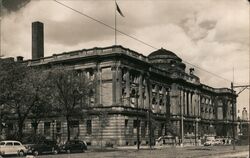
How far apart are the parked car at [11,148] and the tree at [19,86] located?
5529 mm

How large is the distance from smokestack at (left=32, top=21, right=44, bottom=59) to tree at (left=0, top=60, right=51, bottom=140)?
33213 mm

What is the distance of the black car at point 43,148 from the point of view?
162 ft

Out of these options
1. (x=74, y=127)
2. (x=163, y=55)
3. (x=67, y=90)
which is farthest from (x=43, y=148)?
(x=163, y=55)

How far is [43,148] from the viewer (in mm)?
51156

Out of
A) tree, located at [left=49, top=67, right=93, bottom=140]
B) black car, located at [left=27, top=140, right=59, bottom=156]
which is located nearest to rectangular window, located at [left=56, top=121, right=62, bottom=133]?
tree, located at [left=49, top=67, right=93, bottom=140]

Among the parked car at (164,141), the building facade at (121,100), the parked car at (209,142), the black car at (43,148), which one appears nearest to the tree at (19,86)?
the black car at (43,148)

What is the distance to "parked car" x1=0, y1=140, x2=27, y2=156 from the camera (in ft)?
156

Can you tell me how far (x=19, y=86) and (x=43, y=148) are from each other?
7559mm

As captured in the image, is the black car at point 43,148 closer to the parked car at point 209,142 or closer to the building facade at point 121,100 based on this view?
the building facade at point 121,100

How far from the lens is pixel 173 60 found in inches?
4370

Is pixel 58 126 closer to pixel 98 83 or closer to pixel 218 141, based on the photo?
pixel 98 83

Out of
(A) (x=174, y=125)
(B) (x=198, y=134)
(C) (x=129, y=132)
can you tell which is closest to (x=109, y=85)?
(C) (x=129, y=132)

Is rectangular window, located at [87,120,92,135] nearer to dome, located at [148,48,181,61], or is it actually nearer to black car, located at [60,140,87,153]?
black car, located at [60,140,87,153]

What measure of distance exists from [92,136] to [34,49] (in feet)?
77.0
